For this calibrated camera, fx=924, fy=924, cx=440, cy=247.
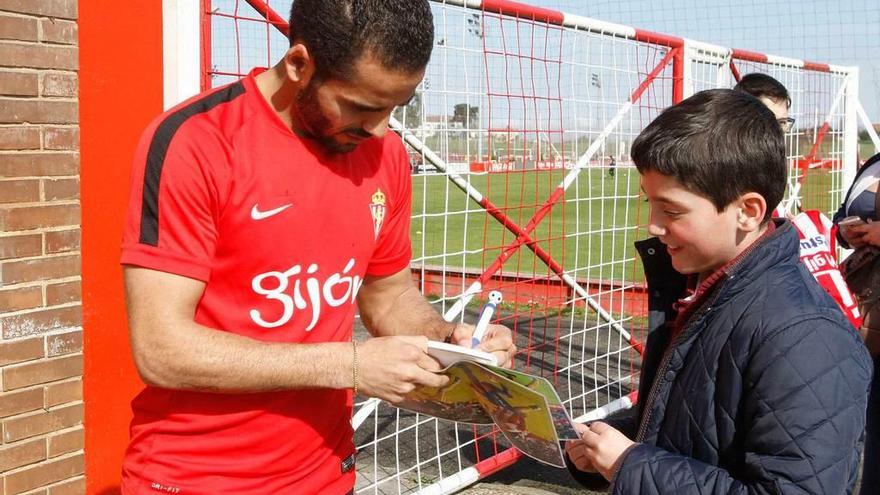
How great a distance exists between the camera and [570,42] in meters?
5.30

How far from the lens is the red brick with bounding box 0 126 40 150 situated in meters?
2.88

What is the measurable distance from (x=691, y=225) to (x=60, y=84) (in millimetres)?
2052

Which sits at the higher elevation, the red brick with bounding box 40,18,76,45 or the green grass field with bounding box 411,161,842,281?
the red brick with bounding box 40,18,76,45

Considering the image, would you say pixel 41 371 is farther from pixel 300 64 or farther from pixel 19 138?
pixel 300 64

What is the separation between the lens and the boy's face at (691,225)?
2.08m

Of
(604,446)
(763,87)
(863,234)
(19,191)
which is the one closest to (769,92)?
(763,87)

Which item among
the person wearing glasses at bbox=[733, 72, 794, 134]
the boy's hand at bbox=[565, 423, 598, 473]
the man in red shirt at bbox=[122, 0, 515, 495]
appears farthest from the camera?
the person wearing glasses at bbox=[733, 72, 794, 134]

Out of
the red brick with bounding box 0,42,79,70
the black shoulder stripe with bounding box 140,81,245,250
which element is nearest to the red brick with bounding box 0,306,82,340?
the red brick with bounding box 0,42,79,70

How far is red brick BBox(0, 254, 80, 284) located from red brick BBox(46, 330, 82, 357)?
20cm

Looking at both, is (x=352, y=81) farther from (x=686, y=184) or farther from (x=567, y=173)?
(x=567, y=173)

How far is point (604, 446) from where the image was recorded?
2.10m

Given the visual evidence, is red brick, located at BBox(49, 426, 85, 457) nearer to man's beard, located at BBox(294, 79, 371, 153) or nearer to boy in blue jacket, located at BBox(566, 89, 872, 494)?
man's beard, located at BBox(294, 79, 371, 153)

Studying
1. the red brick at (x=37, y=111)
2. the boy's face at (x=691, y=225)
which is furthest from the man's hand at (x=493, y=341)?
the red brick at (x=37, y=111)

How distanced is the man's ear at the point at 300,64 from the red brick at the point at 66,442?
1.73 meters
